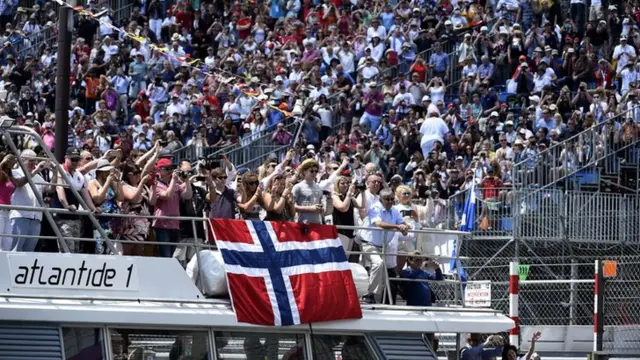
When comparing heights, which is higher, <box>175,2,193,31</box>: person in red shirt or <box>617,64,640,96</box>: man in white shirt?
<box>175,2,193,31</box>: person in red shirt

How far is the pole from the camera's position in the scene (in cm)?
1856

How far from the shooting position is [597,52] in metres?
31.8

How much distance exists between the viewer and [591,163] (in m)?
27.5

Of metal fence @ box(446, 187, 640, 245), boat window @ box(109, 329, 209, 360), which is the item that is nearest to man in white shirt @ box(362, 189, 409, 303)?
boat window @ box(109, 329, 209, 360)

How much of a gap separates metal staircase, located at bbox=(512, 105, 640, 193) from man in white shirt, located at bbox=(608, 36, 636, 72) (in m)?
2.88

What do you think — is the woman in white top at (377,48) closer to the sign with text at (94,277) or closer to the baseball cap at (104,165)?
the baseball cap at (104,165)

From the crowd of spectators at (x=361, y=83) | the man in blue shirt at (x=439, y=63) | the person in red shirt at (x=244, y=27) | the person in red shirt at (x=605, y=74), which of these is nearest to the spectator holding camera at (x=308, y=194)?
the crowd of spectators at (x=361, y=83)

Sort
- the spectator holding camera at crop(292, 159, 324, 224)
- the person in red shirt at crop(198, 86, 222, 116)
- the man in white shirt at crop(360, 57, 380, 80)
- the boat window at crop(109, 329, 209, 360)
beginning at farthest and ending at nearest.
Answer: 1. the man in white shirt at crop(360, 57, 380, 80)
2. the person in red shirt at crop(198, 86, 222, 116)
3. the spectator holding camera at crop(292, 159, 324, 224)
4. the boat window at crop(109, 329, 209, 360)

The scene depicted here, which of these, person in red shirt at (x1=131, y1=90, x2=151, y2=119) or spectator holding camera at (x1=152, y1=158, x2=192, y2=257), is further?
person in red shirt at (x1=131, y1=90, x2=151, y2=119)

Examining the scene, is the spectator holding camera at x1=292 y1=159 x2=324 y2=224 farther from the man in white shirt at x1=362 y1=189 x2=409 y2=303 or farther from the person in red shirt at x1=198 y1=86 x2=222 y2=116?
the person in red shirt at x1=198 y1=86 x2=222 y2=116

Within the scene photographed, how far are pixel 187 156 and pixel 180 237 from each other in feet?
50.1

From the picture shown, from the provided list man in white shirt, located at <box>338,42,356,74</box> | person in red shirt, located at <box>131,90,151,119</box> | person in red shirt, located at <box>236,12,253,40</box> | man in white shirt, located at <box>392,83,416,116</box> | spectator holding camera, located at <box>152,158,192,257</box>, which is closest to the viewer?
spectator holding camera, located at <box>152,158,192,257</box>

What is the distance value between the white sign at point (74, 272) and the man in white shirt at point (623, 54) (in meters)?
18.7

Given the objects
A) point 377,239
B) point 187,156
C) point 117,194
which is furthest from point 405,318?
point 187,156
